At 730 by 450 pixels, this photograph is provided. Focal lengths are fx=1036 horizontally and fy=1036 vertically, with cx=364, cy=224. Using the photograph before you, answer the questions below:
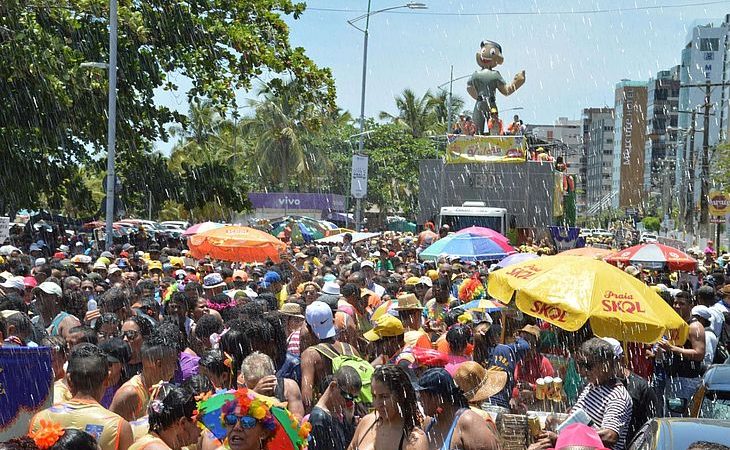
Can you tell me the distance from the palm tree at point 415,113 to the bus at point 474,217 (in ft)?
152

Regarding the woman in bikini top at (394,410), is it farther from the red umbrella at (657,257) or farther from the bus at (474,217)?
the bus at (474,217)

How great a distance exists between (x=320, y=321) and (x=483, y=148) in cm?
2306

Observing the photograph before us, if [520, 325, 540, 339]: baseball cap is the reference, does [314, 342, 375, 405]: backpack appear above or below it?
above

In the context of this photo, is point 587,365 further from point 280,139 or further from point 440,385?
point 280,139

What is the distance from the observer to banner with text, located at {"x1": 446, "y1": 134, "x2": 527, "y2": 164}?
1169 inches

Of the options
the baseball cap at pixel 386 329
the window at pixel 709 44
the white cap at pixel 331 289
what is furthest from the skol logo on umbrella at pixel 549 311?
the window at pixel 709 44

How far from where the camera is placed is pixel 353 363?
262 inches

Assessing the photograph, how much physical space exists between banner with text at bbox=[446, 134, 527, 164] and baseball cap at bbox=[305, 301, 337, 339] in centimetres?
2249

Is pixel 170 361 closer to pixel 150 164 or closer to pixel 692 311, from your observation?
pixel 692 311

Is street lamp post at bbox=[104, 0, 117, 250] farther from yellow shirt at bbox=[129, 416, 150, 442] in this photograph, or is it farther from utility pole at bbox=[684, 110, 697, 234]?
utility pole at bbox=[684, 110, 697, 234]

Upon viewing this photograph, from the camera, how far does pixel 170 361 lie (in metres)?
6.37

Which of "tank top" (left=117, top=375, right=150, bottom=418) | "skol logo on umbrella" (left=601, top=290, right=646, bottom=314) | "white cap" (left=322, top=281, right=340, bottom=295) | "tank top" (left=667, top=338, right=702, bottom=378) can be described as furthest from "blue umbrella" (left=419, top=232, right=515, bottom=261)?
"tank top" (left=117, top=375, right=150, bottom=418)

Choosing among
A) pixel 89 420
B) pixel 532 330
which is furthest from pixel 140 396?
pixel 532 330

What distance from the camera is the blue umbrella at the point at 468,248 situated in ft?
58.4
